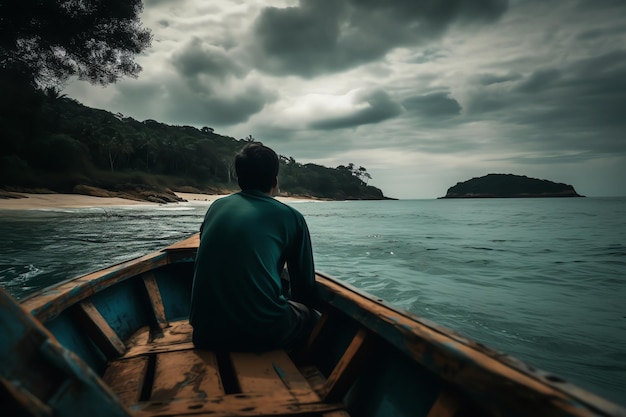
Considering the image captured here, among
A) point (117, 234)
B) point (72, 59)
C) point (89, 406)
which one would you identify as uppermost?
point (72, 59)

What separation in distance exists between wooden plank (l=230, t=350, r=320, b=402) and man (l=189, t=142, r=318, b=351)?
8cm

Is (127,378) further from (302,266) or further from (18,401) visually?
(18,401)

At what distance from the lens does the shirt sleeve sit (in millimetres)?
2408

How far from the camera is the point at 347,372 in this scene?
202cm

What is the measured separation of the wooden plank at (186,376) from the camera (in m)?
1.93

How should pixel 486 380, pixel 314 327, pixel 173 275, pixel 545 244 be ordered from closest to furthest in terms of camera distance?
pixel 486 380 < pixel 314 327 < pixel 173 275 < pixel 545 244

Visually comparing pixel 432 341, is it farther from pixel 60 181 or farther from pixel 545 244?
pixel 60 181

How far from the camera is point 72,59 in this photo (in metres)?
19.7

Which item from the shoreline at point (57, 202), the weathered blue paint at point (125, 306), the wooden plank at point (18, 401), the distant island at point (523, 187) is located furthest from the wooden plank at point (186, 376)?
the distant island at point (523, 187)

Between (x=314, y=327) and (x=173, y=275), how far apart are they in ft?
7.58

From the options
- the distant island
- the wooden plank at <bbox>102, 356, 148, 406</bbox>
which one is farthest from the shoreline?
the distant island

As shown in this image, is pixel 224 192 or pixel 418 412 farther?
pixel 224 192

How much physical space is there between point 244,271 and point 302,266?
51 centimetres

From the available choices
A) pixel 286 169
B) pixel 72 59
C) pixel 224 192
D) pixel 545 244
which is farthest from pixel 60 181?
pixel 286 169
